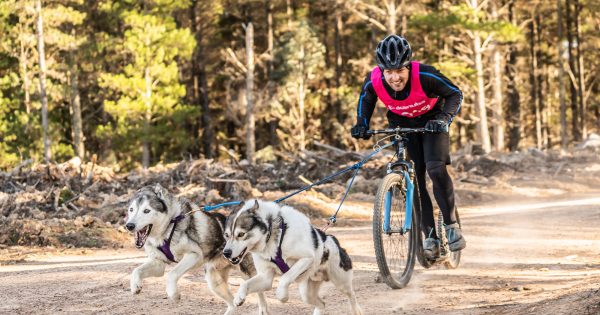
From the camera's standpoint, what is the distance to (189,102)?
47.7 m

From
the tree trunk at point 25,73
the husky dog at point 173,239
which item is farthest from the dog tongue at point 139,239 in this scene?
the tree trunk at point 25,73

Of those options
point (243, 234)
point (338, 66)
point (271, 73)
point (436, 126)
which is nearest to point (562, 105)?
point (338, 66)

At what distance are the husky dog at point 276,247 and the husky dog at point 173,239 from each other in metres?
0.60

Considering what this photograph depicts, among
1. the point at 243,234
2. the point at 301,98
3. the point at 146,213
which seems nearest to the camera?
the point at 243,234

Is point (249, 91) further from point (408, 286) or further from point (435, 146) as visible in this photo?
point (435, 146)

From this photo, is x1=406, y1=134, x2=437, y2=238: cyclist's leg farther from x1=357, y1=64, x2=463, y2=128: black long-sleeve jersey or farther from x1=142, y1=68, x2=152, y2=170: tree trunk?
x1=142, y1=68, x2=152, y2=170: tree trunk

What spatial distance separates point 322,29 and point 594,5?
1726 centimetres

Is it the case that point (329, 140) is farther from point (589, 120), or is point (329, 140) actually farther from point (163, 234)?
A: point (163, 234)

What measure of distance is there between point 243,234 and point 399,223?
2.50m

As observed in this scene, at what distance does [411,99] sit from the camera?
24.3 ft

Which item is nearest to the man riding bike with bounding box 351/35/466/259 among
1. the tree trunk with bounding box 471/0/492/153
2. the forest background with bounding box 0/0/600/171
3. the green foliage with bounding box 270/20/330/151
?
the forest background with bounding box 0/0/600/171

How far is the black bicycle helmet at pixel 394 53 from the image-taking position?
6957mm

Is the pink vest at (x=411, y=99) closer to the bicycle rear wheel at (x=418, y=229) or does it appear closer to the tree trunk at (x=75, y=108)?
the bicycle rear wheel at (x=418, y=229)

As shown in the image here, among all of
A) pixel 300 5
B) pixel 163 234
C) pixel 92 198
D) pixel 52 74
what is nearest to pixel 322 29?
pixel 300 5
